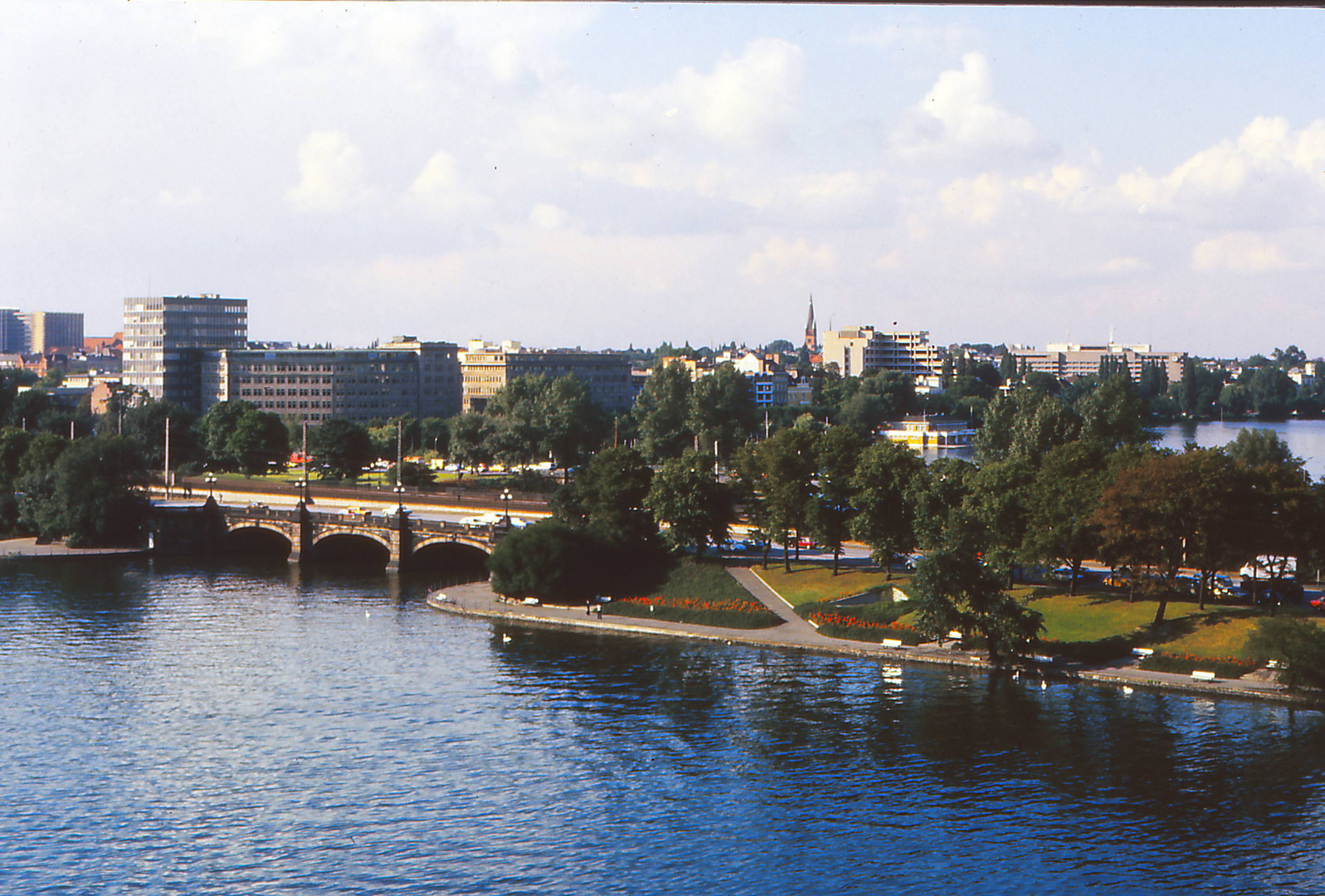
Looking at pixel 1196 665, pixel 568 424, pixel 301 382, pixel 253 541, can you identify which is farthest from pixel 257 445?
pixel 1196 665

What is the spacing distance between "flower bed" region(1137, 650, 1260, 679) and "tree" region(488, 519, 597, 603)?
102 ft

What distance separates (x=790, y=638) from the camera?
211ft

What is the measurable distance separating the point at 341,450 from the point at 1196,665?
9230 centimetres

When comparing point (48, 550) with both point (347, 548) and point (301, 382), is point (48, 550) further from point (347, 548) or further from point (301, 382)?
point (301, 382)

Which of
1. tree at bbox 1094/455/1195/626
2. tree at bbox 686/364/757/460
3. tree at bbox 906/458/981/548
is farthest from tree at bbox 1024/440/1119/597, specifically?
tree at bbox 686/364/757/460

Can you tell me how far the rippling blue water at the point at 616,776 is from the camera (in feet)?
119

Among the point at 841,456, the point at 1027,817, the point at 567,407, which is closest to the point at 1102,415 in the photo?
the point at 841,456

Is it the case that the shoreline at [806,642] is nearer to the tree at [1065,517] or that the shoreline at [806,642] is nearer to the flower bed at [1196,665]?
the flower bed at [1196,665]

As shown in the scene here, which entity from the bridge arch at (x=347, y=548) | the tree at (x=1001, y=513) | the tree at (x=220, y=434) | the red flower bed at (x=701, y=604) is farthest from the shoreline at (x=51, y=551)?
the tree at (x=1001, y=513)

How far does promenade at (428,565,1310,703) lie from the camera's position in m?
54.3

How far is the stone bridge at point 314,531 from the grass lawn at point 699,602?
13245mm

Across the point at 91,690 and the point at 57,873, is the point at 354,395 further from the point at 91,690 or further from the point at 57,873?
the point at 57,873

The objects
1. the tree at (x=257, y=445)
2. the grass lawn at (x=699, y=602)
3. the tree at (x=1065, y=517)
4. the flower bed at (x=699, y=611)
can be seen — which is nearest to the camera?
the tree at (x=1065, y=517)

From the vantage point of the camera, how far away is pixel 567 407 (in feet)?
412
